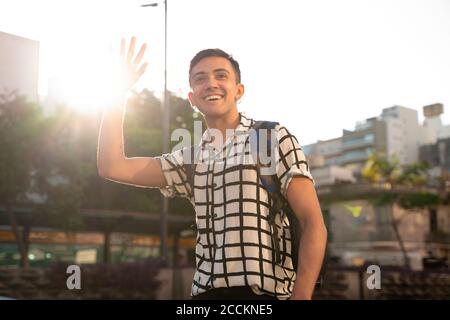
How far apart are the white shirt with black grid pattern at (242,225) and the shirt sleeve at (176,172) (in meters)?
0.18

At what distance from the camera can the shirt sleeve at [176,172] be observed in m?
2.30

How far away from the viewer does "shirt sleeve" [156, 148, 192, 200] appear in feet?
7.54

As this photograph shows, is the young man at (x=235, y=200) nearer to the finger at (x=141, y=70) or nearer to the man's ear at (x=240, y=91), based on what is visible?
the man's ear at (x=240, y=91)

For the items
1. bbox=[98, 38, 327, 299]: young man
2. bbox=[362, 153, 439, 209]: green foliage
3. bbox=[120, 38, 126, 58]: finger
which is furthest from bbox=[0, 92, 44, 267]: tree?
bbox=[362, 153, 439, 209]: green foliage

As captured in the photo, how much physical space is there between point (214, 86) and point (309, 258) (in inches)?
26.9

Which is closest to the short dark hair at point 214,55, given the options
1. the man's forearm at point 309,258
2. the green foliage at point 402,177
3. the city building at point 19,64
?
the man's forearm at point 309,258

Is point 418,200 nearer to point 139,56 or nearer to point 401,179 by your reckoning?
point 401,179

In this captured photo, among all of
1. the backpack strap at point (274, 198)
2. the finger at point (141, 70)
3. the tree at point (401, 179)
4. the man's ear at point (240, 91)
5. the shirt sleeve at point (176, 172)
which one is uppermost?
the tree at point (401, 179)

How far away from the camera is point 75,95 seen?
96.9 feet

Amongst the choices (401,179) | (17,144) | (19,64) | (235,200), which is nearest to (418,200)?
(401,179)

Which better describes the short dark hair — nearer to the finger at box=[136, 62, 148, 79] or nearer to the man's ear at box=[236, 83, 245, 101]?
the man's ear at box=[236, 83, 245, 101]
